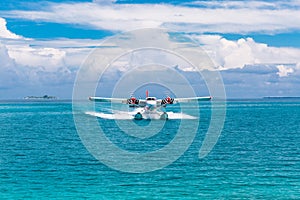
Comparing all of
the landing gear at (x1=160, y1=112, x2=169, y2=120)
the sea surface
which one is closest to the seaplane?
the landing gear at (x1=160, y1=112, x2=169, y2=120)

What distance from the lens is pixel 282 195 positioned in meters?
33.3

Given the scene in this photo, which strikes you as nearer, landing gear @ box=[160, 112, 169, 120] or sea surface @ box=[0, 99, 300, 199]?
sea surface @ box=[0, 99, 300, 199]

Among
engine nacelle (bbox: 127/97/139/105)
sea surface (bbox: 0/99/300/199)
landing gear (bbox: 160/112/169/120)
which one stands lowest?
sea surface (bbox: 0/99/300/199)

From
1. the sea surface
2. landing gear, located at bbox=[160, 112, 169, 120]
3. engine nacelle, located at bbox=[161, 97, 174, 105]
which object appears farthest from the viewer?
landing gear, located at bbox=[160, 112, 169, 120]

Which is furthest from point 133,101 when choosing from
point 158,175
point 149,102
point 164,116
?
point 158,175

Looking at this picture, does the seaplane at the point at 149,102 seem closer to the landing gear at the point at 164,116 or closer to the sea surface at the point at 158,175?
the landing gear at the point at 164,116

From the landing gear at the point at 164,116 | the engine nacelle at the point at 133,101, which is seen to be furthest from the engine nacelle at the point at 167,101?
the landing gear at the point at 164,116

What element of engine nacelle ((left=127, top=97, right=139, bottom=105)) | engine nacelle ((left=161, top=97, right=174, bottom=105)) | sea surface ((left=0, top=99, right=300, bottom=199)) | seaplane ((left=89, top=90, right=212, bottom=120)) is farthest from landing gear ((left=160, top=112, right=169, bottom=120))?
sea surface ((left=0, top=99, right=300, bottom=199))

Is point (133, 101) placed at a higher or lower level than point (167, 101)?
lower

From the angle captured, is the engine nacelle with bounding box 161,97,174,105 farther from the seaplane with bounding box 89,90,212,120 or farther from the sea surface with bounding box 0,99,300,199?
the sea surface with bounding box 0,99,300,199

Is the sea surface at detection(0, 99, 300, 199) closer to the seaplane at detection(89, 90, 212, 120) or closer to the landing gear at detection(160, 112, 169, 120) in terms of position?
the seaplane at detection(89, 90, 212, 120)

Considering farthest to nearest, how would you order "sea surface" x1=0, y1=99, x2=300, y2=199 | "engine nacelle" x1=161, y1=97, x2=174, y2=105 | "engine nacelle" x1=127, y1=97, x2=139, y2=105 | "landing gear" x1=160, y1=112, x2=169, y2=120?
"landing gear" x1=160, y1=112, x2=169, y2=120
"engine nacelle" x1=127, y1=97, x2=139, y2=105
"engine nacelle" x1=161, y1=97, x2=174, y2=105
"sea surface" x1=0, y1=99, x2=300, y2=199

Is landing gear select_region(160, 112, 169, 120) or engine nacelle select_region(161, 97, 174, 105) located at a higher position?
landing gear select_region(160, 112, 169, 120)

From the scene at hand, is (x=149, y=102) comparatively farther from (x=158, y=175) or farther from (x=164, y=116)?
(x=158, y=175)
